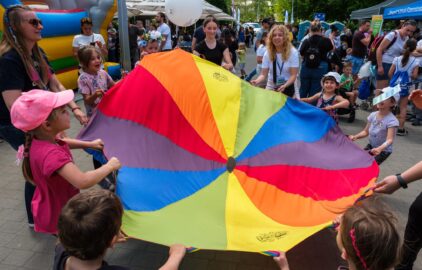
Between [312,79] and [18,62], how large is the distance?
4.74 metres

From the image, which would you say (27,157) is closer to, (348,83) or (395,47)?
(348,83)

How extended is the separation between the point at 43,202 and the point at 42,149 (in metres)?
0.41

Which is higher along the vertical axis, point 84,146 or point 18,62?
point 18,62

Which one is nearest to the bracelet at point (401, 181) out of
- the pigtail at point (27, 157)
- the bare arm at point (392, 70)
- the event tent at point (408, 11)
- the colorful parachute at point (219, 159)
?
the colorful parachute at point (219, 159)

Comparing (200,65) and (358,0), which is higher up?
(358,0)

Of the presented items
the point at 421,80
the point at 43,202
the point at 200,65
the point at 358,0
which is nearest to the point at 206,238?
the point at 43,202

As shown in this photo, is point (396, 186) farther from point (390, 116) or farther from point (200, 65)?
point (200, 65)

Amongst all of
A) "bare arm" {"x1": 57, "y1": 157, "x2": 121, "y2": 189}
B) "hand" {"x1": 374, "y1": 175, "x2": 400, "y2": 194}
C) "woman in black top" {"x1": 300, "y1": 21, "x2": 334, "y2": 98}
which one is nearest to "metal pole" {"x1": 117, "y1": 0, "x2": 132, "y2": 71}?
"woman in black top" {"x1": 300, "y1": 21, "x2": 334, "y2": 98}

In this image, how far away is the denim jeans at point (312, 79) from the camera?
19.9ft

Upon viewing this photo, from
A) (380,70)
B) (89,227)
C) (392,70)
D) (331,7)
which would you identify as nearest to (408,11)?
(380,70)

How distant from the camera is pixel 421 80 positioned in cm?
673

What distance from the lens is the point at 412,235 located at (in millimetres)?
2293

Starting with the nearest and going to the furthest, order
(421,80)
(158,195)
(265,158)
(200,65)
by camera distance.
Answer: (158,195), (265,158), (200,65), (421,80)

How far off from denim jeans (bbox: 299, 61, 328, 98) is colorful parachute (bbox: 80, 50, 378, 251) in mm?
2617
